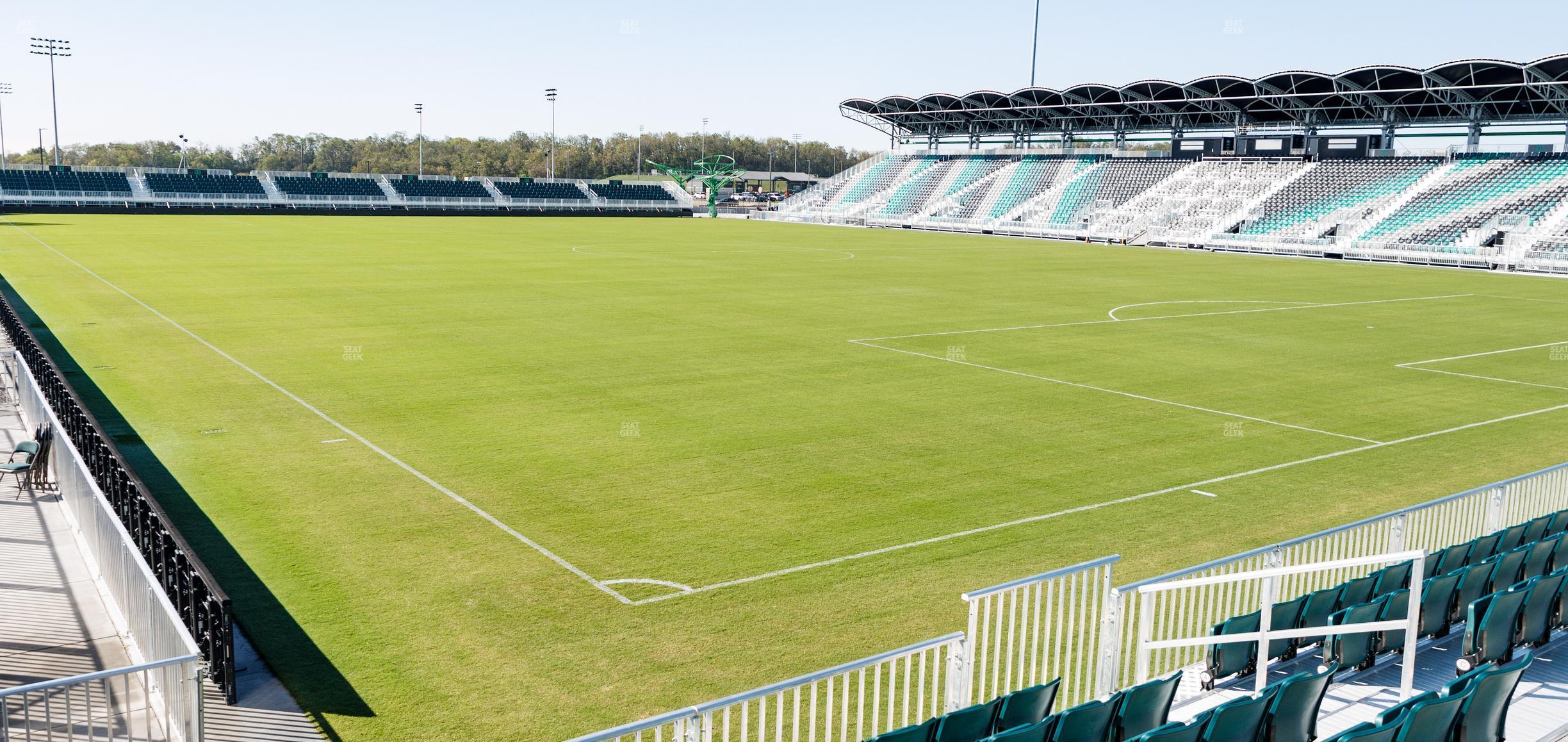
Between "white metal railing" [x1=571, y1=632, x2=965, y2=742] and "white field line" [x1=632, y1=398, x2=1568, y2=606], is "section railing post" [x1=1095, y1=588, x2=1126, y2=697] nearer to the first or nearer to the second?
"white metal railing" [x1=571, y1=632, x2=965, y2=742]

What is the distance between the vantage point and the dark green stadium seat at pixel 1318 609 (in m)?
9.90

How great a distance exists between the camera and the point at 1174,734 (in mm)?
7195

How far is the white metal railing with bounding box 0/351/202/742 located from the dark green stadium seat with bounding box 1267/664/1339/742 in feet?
22.9

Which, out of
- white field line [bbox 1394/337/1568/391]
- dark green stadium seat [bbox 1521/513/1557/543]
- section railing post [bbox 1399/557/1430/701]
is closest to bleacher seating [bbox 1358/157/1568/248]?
white field line [bbox 1394/337/1568/391]

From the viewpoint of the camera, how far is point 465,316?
104 feet

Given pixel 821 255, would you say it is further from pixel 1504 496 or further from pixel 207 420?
pixel 1504 496

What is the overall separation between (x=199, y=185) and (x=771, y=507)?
91679 mm

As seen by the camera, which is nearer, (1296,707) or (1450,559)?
(1296,707)

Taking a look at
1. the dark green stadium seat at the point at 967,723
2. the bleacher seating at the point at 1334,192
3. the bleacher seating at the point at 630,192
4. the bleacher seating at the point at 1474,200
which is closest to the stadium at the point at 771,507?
the dark green stadium seat at the point at 967,723

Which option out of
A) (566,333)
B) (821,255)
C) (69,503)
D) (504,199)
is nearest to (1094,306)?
(566,333)

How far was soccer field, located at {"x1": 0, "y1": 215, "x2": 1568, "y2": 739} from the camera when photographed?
10.9 metres

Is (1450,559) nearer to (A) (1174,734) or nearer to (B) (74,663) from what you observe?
(A) (1174,734)

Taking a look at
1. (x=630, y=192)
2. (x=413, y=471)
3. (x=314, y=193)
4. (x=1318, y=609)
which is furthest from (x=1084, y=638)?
(x=630, y=192)

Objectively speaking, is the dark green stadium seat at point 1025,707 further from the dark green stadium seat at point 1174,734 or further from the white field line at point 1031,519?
the white field line at point 1031,519
